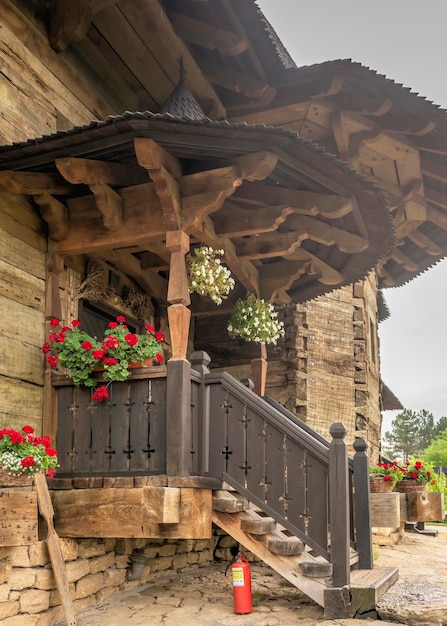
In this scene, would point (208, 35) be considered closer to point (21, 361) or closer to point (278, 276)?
point (278, 276)

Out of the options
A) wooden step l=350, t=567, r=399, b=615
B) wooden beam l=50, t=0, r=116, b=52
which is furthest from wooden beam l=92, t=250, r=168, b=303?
wooden step l=350, t=567, r=399, b=615

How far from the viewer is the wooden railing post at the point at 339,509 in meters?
5.08

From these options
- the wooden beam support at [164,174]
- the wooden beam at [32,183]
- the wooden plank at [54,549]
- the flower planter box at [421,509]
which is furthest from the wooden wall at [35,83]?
the flower planter box at [421,509]

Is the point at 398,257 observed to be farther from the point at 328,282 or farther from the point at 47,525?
the point at 47,525

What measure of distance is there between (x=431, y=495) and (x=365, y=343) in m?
2.61

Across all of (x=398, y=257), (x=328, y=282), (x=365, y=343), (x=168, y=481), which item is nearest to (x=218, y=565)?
(x=168, y=481)

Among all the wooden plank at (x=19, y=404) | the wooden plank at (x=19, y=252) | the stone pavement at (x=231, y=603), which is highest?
the wooden plank at (x=19, y=252)

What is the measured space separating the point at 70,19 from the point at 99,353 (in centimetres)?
307

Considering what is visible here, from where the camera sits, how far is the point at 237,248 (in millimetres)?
7402

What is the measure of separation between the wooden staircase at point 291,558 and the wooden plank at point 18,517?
1462mm

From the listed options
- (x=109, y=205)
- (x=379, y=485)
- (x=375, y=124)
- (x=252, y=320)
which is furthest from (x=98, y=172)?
(x=379, y=485)

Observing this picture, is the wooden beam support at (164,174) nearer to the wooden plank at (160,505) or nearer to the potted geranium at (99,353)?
the potted geranium at (99,353)

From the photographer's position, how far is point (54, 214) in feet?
19.8

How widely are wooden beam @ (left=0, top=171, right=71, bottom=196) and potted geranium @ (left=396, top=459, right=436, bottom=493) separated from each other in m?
5.82
